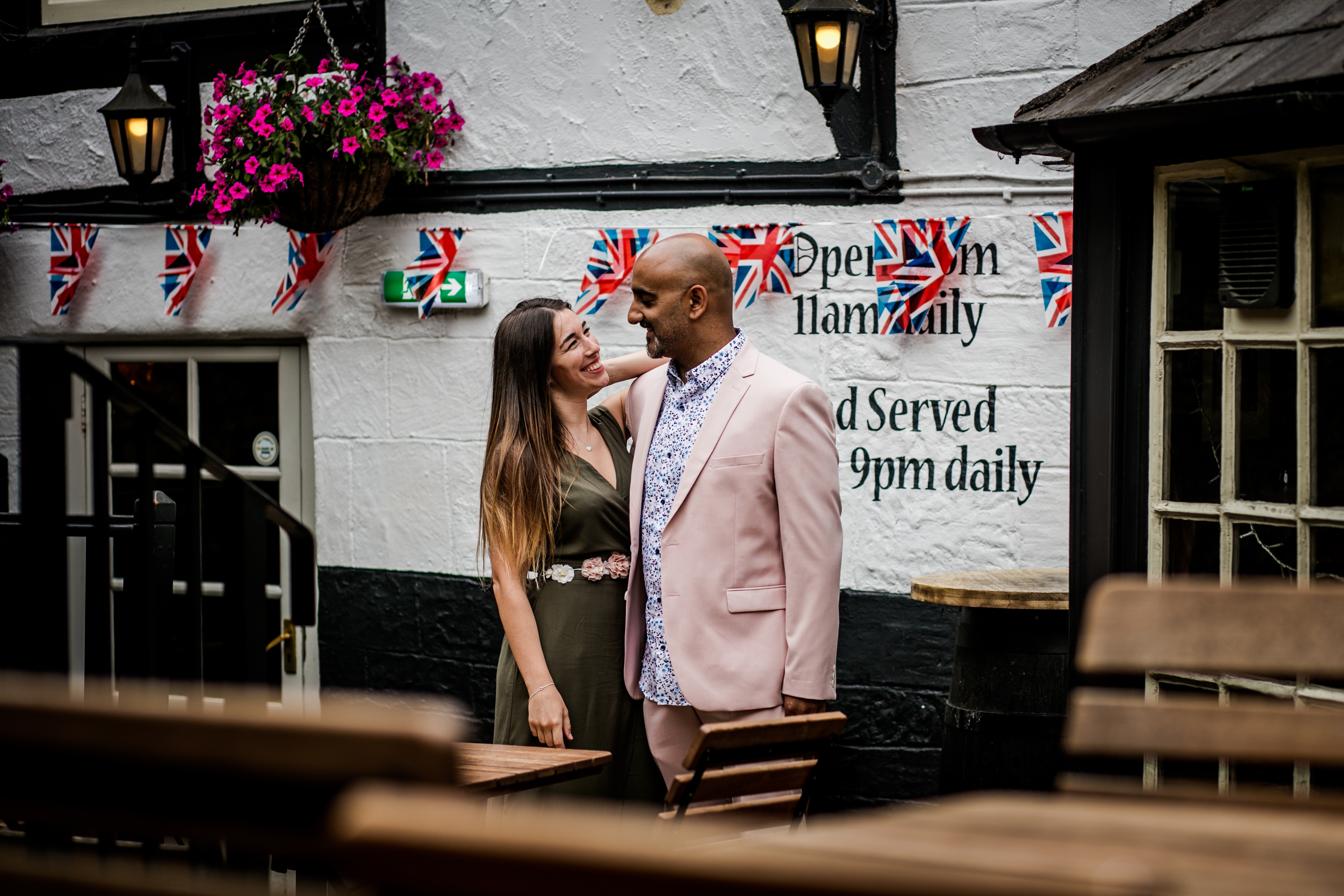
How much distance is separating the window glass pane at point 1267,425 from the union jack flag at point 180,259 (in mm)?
4210

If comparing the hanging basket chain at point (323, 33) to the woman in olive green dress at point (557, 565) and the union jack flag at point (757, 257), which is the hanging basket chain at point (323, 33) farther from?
the woman in olive green dress at point (557, 565)

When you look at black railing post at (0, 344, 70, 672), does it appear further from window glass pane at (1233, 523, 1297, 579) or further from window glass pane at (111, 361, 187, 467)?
window glass pane at (111, 361, 187, 467)

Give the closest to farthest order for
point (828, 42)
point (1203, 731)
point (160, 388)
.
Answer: point (1203, 731) < point (828, 42) < point (160, 388)

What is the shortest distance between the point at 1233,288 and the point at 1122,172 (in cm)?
37

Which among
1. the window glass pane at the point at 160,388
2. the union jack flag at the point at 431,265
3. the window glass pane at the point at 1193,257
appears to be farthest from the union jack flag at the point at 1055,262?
the window glass pane at the point at 160,388

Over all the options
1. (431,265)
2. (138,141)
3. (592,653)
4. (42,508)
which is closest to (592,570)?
(592,653)

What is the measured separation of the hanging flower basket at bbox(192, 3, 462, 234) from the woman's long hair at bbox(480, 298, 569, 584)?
182cm

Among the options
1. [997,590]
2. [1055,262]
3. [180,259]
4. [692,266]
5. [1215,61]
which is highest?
[1215,61]

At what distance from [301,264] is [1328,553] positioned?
13.1ft

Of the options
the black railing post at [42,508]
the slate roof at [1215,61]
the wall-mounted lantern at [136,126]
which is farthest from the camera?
the wall-mounted lantern at [136,126]

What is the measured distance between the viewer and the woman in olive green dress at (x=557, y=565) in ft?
11.0

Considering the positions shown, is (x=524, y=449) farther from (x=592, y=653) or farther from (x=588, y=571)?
(x=592, y=653)

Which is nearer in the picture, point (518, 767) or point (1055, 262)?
point (518, 767)

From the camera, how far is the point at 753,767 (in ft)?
9.16
